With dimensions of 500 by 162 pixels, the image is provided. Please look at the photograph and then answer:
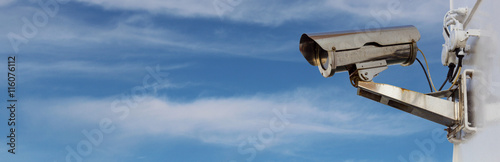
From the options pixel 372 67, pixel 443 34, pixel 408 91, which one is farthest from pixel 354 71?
pixel 443 34

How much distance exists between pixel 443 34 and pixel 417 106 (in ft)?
2.02

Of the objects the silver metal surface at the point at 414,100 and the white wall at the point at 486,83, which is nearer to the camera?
the white wall at the point at 486,83

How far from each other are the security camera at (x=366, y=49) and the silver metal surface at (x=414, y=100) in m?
0.07

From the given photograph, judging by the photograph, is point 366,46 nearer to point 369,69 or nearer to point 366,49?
Result: point 366,49

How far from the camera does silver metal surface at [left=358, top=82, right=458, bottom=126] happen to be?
2967 millimetres

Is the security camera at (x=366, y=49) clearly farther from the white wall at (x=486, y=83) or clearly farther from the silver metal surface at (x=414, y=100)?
the white wall at (x=486, y=83)

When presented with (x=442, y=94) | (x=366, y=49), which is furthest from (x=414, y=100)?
(x=366, y=49)

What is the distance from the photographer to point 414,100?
2.99 meters

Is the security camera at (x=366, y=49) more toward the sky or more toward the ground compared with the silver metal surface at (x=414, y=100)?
more toward the sky

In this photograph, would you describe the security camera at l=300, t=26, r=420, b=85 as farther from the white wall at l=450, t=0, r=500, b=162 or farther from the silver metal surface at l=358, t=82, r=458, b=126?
the white wall at l=450, t=0, r=500, b=162

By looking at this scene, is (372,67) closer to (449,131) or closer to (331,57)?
(331,57)

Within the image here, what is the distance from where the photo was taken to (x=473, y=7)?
9.57 feet

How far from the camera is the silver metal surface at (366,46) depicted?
2959 millimetres

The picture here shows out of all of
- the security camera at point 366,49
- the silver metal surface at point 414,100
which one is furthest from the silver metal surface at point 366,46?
→ the silver metal surface at point 414,100
